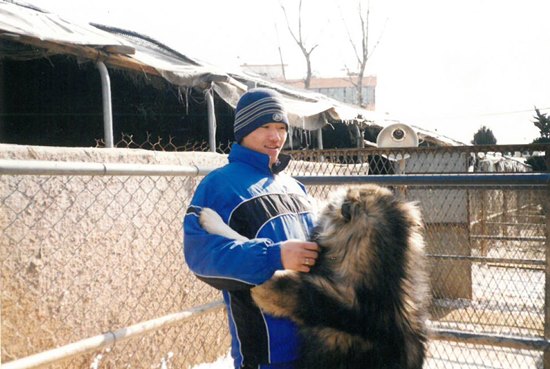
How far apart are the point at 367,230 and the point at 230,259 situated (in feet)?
2.20

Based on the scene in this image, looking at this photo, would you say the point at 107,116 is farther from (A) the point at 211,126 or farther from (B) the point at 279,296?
(B) the point at 279,296

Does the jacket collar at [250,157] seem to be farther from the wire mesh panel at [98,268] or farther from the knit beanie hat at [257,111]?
the wire mesh panel at [98,268]

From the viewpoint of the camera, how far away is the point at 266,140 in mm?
2469

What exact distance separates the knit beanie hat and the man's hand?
608mm

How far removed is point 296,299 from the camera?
2.17 m

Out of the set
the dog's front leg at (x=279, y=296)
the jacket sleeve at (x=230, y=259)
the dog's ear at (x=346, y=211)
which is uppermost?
the dog's ear at (x=346, y=211)

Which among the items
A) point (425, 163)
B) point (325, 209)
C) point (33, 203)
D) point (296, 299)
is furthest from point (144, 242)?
point (425, 163)

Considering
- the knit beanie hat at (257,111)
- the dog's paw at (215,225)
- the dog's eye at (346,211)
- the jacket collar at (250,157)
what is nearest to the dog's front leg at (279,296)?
the dog's paw at (215,225)

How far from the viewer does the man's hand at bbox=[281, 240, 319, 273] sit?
6.76 feet

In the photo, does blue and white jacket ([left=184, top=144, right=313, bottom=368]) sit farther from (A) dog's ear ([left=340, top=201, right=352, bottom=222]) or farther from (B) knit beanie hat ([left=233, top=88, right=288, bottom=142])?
(A) dog's ear ([left=340, top=201, right=352, bottom=222])

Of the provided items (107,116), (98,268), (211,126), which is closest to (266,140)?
(98,268)

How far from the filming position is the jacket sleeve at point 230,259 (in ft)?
6.68

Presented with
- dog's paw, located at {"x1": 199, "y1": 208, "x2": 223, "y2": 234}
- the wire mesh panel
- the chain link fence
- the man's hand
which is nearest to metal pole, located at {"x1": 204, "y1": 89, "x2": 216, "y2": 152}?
the chain link fence

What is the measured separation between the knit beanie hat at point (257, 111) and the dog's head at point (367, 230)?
0.50 metres
